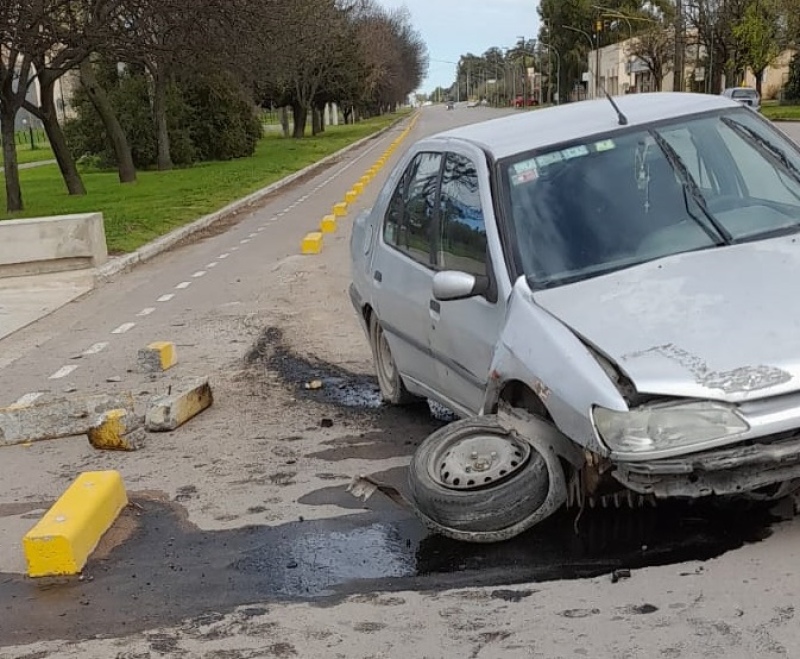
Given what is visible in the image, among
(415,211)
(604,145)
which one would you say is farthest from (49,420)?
(604,145)

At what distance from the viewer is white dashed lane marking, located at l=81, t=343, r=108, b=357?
32.8ft

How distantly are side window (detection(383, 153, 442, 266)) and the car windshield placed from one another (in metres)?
0.78

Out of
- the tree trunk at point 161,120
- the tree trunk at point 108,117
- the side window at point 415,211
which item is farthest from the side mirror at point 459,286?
the tree trunk at point 161,120

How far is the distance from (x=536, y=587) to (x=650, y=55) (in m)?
77.7

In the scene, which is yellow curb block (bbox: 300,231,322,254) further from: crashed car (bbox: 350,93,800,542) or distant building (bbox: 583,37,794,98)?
distant building (bbox: 583,37,794,98)

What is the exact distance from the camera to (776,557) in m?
4.13

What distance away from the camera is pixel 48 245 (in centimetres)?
1579

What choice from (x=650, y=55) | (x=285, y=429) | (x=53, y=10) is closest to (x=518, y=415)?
(x=285, y=429)

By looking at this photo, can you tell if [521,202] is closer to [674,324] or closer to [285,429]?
[674,324]

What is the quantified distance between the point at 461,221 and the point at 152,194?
85.0ft

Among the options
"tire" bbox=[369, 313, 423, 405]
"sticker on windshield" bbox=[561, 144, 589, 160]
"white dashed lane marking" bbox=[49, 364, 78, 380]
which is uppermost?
"sticker on windshield" bbox=[561, 144, 589, 160]

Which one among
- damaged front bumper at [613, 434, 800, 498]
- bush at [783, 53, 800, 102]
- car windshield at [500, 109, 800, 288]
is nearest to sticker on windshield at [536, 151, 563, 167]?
car windshield at [500, 109, 800, 288]

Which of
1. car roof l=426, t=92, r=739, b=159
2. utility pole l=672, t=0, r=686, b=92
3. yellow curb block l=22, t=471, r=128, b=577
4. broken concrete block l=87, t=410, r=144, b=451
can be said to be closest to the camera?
yellow curb block l=22, t=471, r=128, b=577

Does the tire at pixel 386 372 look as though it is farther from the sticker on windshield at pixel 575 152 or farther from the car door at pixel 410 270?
the sticker on windshield at pixel 575 152
